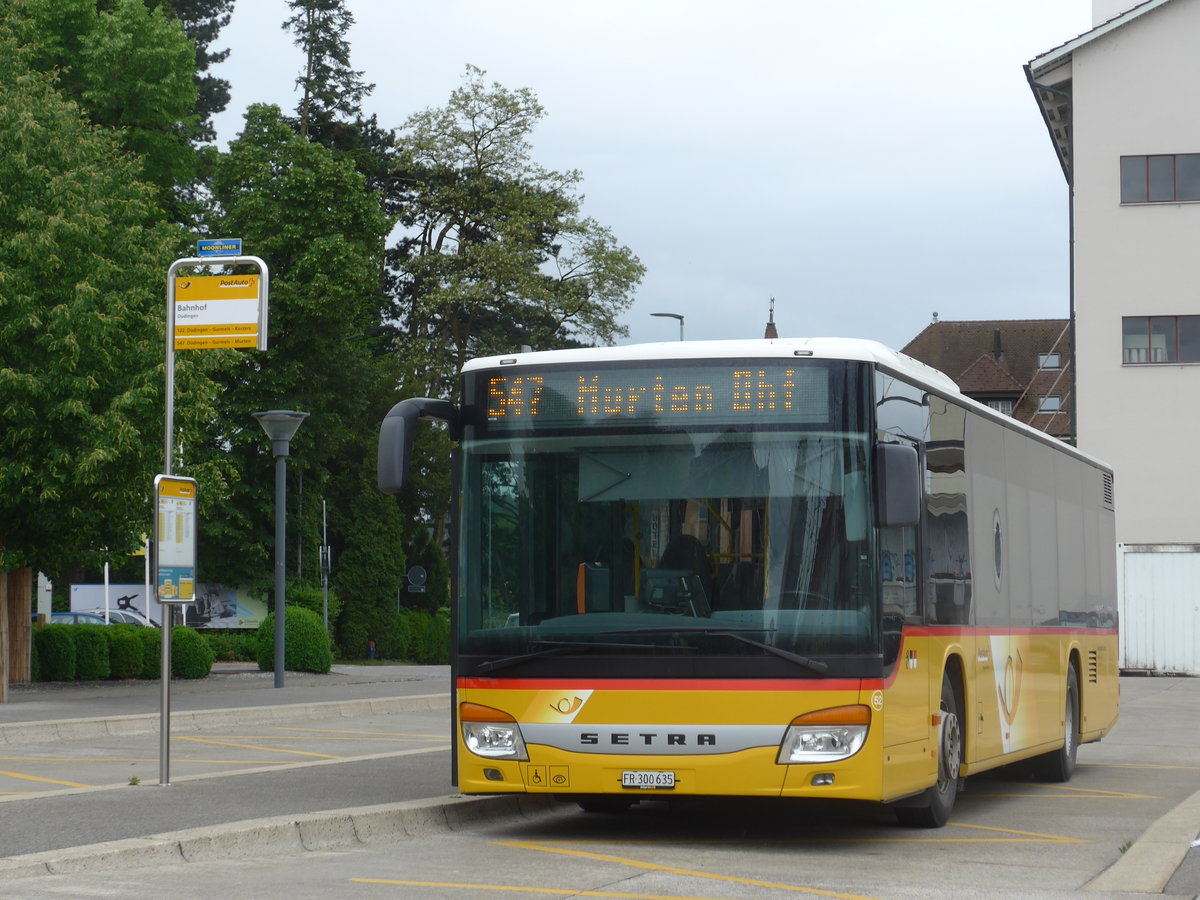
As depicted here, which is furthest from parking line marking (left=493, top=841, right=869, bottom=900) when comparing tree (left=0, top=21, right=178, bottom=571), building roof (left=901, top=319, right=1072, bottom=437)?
building roof (left=901, top=319, right=1072, bottom=437)

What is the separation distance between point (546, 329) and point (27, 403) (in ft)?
103

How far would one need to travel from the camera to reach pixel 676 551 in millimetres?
9969

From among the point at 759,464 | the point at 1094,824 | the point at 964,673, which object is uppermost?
the point at 759,464

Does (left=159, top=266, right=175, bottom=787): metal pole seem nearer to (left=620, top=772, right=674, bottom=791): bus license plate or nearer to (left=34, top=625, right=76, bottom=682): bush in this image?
(left=620, top=772, right=674, bottom=791): bus license plate

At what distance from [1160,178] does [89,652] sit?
2431 centimetres

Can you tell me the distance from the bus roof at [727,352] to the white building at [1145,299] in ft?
96.6

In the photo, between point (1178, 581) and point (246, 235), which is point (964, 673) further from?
point (246, 235)

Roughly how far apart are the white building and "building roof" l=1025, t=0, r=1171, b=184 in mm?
78

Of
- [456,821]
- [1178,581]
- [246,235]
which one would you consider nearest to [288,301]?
[246,235]

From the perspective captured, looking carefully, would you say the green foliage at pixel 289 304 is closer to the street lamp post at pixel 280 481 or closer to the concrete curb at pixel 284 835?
the street lamp post at pixel 280 481

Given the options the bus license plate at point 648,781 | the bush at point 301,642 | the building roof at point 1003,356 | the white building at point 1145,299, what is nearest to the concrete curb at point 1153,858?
the bus license plate at point 648,781

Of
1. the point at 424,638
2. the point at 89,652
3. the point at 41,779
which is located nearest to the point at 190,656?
the point at 89,652

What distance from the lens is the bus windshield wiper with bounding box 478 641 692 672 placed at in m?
10.0

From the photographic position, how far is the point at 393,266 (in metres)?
60.5
